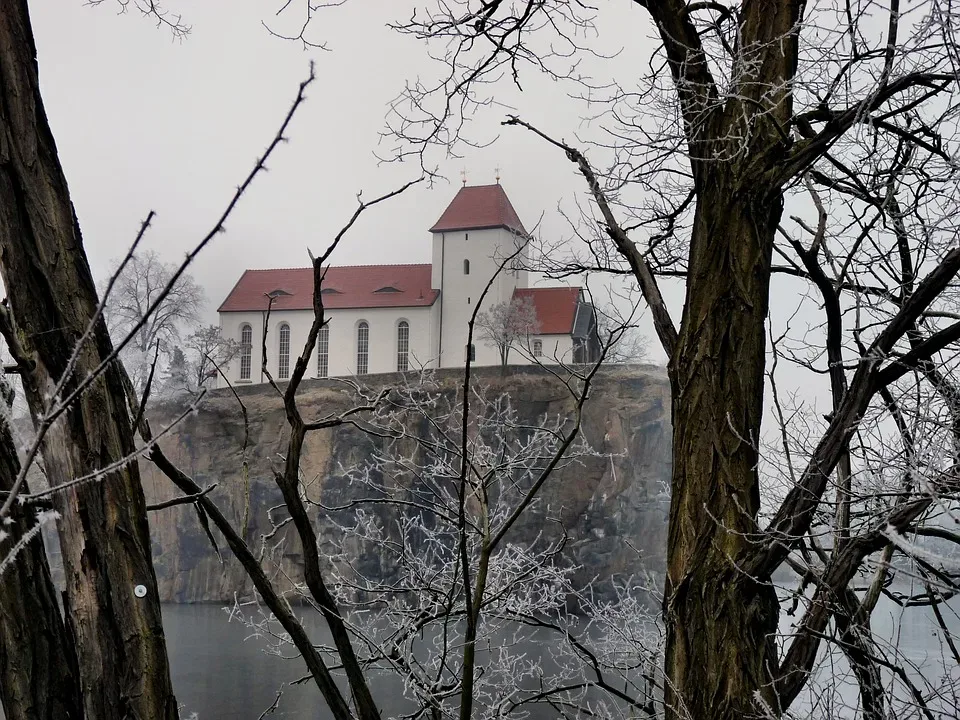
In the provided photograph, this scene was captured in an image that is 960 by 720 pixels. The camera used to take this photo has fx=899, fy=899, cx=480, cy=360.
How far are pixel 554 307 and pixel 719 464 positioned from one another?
2536 cm

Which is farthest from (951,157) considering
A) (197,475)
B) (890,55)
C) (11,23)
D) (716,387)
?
(197,475)

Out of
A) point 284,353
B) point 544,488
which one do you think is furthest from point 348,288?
point 544,488

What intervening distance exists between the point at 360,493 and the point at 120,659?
2216 cm

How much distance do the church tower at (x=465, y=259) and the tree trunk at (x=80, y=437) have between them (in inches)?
982

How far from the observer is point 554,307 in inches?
1057

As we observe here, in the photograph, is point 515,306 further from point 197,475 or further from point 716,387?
point 716,387

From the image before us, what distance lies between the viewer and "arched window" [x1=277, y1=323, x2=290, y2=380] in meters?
27.8

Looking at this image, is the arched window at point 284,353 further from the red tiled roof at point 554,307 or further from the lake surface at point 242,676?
the lake surface at point 242,676

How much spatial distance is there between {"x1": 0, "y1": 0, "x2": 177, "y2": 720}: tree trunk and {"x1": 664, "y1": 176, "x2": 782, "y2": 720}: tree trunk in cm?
91

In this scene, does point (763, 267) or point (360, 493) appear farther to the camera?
point (360, 493)

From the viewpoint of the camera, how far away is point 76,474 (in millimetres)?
992

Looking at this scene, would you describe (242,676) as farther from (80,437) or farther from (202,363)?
(80,437)

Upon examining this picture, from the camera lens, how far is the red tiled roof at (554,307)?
26219 millimetres

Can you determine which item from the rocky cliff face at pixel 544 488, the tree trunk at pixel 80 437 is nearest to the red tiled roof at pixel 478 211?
the rocky cliff face at pixel 544 488
